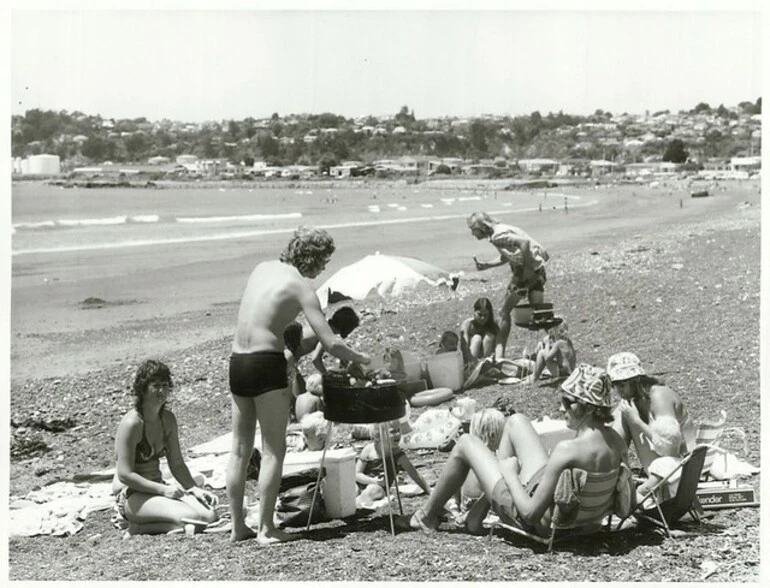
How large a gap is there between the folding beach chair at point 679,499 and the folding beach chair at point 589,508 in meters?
0.15

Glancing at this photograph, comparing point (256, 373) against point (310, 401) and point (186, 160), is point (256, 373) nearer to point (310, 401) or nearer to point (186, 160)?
point (310, 401)

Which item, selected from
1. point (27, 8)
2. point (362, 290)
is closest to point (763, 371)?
point (362, 290)

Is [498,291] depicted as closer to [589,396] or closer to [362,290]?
[362,290]

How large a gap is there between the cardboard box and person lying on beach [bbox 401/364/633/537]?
728 mm

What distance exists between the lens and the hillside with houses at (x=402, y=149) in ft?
226

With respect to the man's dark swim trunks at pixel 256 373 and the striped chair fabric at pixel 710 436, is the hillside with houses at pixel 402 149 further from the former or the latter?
the man's dark swim trunks at pixel 256 373

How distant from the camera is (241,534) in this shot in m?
4.93

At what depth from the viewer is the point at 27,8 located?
22.7 feet

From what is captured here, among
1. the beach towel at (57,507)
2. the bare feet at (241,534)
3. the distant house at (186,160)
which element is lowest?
the beach towel at (57,507)

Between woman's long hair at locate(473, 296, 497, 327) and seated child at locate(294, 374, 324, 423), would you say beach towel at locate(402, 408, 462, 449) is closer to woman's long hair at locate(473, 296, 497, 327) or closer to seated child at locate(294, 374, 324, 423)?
seated child at locate(294, 374, 324, 423)

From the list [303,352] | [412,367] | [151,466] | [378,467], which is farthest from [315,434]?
[412,367]

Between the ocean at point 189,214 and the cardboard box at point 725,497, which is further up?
the ocean at point 189,214

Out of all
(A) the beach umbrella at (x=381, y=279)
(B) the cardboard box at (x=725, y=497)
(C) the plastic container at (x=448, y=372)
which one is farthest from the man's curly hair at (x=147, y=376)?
(C) the plastic container at (x=448, y=372)

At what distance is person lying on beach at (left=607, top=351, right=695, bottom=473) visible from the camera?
5086 millimetres
